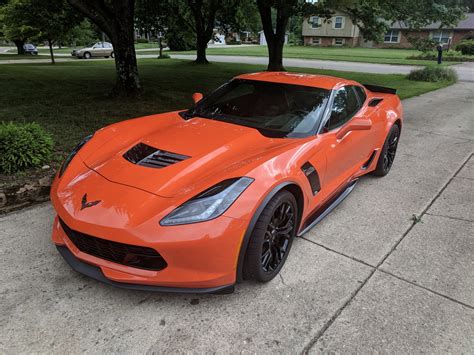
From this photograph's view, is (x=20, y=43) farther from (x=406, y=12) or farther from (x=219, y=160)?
(x=219, y=160)

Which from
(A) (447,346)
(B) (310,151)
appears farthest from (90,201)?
(A) (447,346)

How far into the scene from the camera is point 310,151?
9.62ft

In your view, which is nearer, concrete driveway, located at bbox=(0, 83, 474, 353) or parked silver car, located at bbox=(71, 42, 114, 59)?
concrete driveway, located at bbox=(0, 83, 474, 353)

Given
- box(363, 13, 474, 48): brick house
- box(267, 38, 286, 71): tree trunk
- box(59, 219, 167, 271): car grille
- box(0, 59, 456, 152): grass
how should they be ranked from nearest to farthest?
box(59, 219, 167, 271): car grille → box(0, 59, 456, 152): grass → box(267, 38, 286, 71): tree trunk → box(363, 13, 474, 48): brick house

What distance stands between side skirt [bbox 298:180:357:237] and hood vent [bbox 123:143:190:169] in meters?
1.14

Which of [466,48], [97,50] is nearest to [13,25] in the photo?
[97,50]

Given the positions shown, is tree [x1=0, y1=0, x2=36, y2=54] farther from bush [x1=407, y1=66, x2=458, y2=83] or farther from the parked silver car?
bush [x1=407, y1=66, x2=458, y2=83]

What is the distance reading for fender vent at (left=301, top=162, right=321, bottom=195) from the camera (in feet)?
9.31

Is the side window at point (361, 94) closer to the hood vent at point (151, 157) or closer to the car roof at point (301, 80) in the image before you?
the car roof at point (301, 80)

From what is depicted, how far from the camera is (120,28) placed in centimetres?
780

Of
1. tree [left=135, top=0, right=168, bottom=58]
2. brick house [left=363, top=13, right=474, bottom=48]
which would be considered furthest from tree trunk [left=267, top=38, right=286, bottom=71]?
brick house [left=363, top=13, right=474, bottom=48]

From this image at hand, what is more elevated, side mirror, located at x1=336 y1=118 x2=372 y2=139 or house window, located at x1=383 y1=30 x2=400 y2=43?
house window, located at x1=383 y1=30 x2=400 y2=43

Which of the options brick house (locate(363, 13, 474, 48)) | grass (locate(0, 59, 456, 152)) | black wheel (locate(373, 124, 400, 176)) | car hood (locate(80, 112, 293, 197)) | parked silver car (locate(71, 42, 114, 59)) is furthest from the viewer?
brick house (locate(363, 13, 474, 48))

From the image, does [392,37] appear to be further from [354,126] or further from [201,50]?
[354,126]
